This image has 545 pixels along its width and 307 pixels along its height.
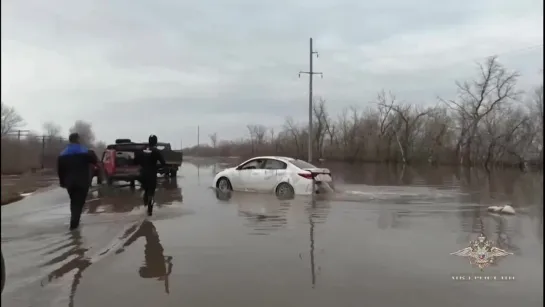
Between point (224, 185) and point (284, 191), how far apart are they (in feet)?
9.01

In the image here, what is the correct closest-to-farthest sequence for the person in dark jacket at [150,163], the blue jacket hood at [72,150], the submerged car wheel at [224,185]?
1. the blue jacket hood at [72,150]
2. the person in dark jacket at [150,163]
3. the submerged car wheel at [224,185]

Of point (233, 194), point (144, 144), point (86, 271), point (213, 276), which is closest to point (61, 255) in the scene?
point (86, 271)

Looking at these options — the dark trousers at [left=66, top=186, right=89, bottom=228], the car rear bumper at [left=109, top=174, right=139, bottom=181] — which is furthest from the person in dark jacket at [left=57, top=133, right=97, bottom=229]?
the car rear bumper at [left=109, top=174, right=139, bottom=181]

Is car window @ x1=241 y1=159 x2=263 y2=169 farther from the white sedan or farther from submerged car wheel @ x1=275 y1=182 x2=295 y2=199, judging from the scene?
submerged car wheel @ x1=275 y1=182 x2=295 y2=199

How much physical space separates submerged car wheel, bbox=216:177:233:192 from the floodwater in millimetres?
4503

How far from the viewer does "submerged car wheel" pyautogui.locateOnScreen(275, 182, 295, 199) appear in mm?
14359

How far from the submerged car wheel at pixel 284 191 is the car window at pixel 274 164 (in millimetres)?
595

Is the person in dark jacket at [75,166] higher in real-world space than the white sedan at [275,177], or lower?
higher

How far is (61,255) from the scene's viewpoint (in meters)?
6.70

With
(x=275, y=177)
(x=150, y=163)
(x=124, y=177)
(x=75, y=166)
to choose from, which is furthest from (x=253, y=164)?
(x=75, y=166)

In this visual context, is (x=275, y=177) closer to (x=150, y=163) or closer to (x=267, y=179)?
(x=267, y=179)

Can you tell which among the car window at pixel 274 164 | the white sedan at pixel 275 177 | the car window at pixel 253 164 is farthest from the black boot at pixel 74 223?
the car window at pixel 253 164

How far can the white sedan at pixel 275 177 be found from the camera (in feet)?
46.8

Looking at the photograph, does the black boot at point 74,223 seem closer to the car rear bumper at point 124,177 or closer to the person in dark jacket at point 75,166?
the person in dark jacket at point 75,166
